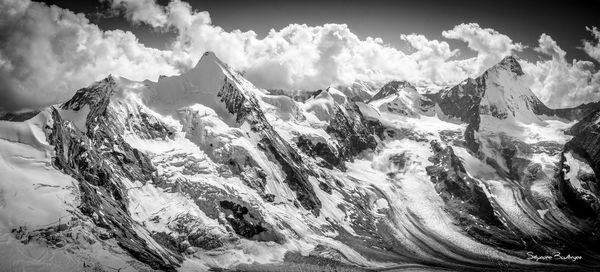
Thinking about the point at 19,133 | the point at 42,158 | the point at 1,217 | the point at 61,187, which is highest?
the point at 19,133

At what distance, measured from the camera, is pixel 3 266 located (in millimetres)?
143625

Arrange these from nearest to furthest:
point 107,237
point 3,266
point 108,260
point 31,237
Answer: point 3,266
point 31,237
point 108,260
point 107,237

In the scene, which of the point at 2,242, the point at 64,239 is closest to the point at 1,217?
the point at 2,242

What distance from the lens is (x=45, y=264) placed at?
152000 mm

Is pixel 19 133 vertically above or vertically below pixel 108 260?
above

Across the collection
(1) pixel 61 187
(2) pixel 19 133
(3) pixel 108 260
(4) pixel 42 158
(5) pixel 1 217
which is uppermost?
(2) pixel 19 133

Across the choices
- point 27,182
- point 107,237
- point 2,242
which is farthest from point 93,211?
point 2,242

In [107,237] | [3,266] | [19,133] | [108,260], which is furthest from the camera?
[19,133]

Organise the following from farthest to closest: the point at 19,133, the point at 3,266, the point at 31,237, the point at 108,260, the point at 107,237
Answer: the point at 19,133 → the point at 107,237 → the point at 108,260 → the point at 31,237 → the point at 3,266

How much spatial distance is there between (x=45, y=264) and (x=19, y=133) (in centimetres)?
7430

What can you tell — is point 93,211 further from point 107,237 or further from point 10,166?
point 10,166

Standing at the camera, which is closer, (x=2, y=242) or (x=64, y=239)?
(x=2, y=242)

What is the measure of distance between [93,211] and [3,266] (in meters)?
52.5

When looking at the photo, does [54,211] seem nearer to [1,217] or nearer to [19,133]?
[1,217]
